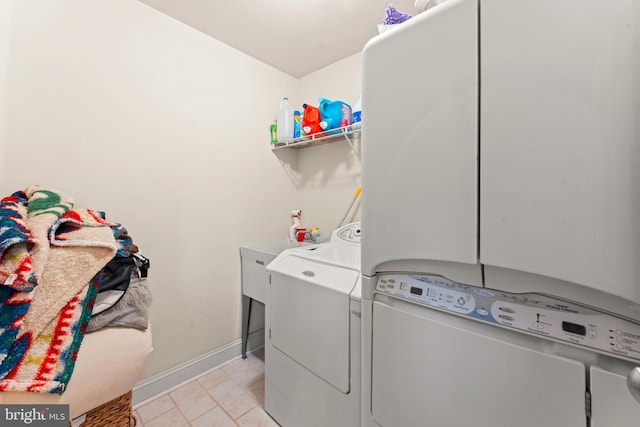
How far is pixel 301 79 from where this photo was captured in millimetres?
2512

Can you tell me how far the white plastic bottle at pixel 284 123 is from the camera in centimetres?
220

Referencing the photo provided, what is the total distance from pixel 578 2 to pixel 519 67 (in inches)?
5.6

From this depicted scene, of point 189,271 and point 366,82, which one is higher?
point 366,82

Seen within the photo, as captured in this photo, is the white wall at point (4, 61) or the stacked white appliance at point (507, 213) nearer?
the stacked white appliance at point (507, 213)

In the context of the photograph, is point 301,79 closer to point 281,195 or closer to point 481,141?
point 281,195

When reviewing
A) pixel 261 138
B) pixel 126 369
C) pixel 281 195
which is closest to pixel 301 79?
pixel 261 138

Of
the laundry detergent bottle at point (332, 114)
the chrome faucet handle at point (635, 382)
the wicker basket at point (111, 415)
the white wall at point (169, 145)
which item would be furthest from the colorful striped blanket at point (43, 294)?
the laundry detergent bottle at point (332, 114)

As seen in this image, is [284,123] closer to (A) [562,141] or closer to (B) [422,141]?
(B) [422,141]

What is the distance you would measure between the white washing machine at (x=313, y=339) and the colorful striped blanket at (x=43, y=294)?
2.61 feet

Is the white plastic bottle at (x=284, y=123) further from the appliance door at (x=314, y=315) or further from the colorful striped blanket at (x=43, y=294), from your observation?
the colorful striped blanket at (x=43, y=294)

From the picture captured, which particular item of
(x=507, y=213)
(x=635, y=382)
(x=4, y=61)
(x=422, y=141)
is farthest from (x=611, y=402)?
(x=4, y=61)

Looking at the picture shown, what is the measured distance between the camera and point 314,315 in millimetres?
1199

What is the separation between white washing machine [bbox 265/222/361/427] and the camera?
3.51 feet

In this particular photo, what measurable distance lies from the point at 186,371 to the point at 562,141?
2.32 meters
